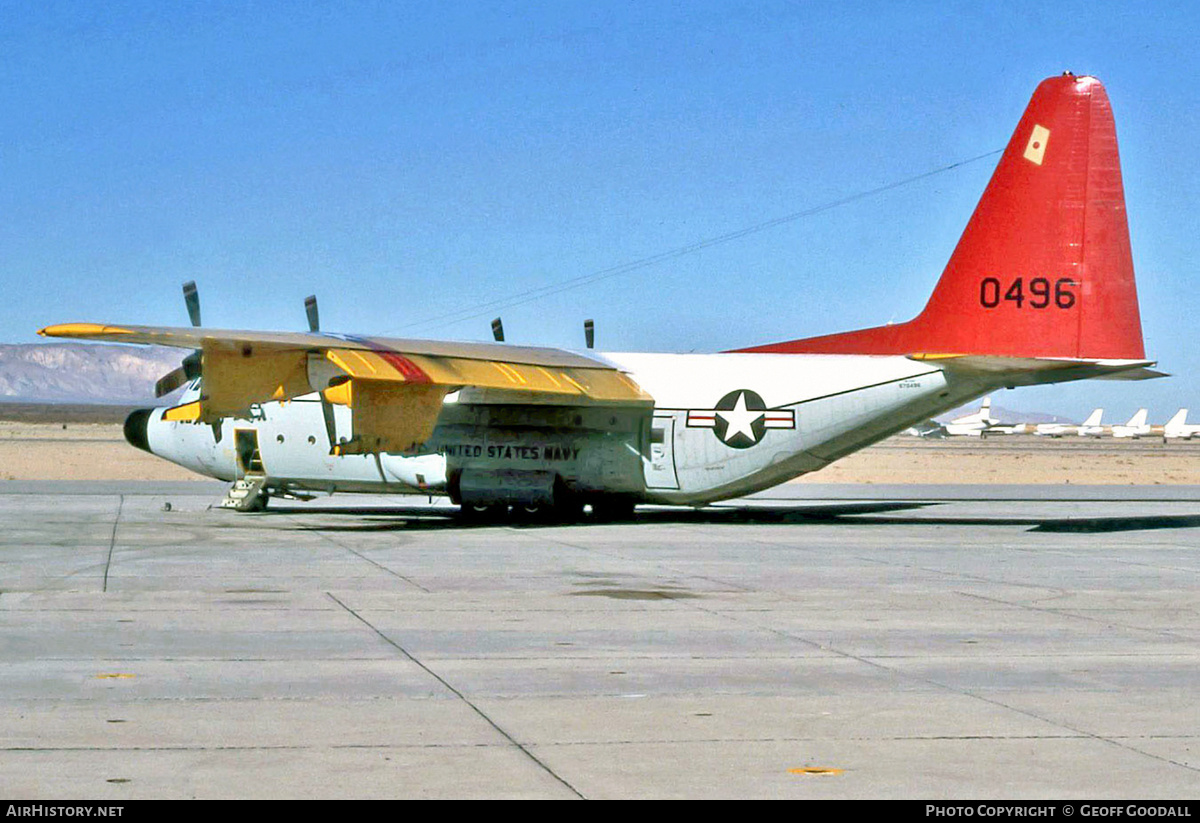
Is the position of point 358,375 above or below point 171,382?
below

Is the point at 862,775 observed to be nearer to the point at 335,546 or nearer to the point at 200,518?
the point at 335,546

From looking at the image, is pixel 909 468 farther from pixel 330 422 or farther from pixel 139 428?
pixel 330 422

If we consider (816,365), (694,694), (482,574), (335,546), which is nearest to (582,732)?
(694,694)

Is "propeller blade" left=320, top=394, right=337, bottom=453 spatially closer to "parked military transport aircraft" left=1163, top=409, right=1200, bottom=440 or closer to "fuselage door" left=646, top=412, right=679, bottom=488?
"fuselage door" left=646, top=412, right=679, bottom=488

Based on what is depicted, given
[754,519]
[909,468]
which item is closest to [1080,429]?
[909,468]

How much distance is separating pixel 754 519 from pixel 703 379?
399 cm

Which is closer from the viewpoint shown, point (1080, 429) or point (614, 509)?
point (614, 509)

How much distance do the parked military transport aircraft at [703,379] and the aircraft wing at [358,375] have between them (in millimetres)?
39

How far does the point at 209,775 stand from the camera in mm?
7203

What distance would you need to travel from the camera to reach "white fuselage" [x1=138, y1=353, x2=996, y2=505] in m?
25.5

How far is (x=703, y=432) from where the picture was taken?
87.2 ft

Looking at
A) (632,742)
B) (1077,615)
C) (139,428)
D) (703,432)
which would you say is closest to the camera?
(632,742)

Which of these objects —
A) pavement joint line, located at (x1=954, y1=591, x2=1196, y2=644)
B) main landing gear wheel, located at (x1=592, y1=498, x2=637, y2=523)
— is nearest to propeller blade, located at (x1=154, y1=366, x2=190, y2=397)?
main landing gear wheel, located at (x1=592, y1=498, x2=637, y2=523)

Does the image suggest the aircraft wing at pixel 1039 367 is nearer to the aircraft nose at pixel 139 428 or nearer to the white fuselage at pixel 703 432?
the white fuselage at pixel 703 432
